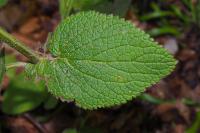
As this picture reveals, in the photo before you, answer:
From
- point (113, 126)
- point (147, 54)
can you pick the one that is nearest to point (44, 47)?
point (147, 54)

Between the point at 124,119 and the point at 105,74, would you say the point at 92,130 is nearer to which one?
the point at 124,119

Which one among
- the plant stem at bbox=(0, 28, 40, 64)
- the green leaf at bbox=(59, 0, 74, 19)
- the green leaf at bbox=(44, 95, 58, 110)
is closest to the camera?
the plant stem at bbox=(0, 28, 40, 64)

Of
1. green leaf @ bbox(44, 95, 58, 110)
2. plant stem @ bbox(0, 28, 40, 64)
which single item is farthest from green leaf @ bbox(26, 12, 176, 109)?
green leaf @ bbox(44, 95, 58, 110)

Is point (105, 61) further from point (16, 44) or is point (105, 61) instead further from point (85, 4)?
point (85, 4)

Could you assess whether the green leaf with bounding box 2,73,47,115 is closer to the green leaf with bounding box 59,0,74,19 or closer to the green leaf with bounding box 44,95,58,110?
the green leaf with bounding box 44,95,58,110

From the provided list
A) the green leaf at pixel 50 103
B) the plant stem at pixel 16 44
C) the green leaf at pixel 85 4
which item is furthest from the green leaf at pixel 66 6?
the green leaf at pixel 50 103
